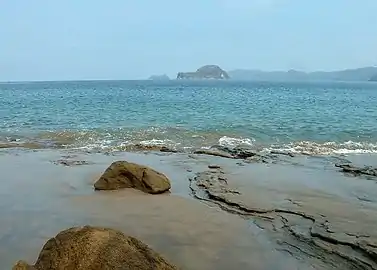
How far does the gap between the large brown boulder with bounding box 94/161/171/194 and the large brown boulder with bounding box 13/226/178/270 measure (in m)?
5.44

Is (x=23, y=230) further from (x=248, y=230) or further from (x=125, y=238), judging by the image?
(x=248, y=230)

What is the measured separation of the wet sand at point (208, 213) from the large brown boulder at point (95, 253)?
139cm

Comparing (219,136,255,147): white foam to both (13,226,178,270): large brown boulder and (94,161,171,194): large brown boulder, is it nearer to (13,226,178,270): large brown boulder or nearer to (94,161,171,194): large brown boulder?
(94,161,171,194): large brown boulder

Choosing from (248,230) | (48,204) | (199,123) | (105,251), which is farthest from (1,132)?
(105,251)

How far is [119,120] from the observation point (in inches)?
1226

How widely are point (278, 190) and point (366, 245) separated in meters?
3.97

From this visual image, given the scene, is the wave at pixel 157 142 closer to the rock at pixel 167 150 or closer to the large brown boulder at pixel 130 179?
the rock at pixel 167 150

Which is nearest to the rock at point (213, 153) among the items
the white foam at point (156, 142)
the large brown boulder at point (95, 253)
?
the white foam at point (156, 142)

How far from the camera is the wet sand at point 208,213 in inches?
270

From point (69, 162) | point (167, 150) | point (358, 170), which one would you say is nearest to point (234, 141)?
point (167, 150)

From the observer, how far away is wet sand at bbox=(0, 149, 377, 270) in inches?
270

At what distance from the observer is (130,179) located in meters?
10.9

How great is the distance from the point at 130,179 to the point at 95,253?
19.8ft

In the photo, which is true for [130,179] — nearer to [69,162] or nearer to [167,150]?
[69,162]
